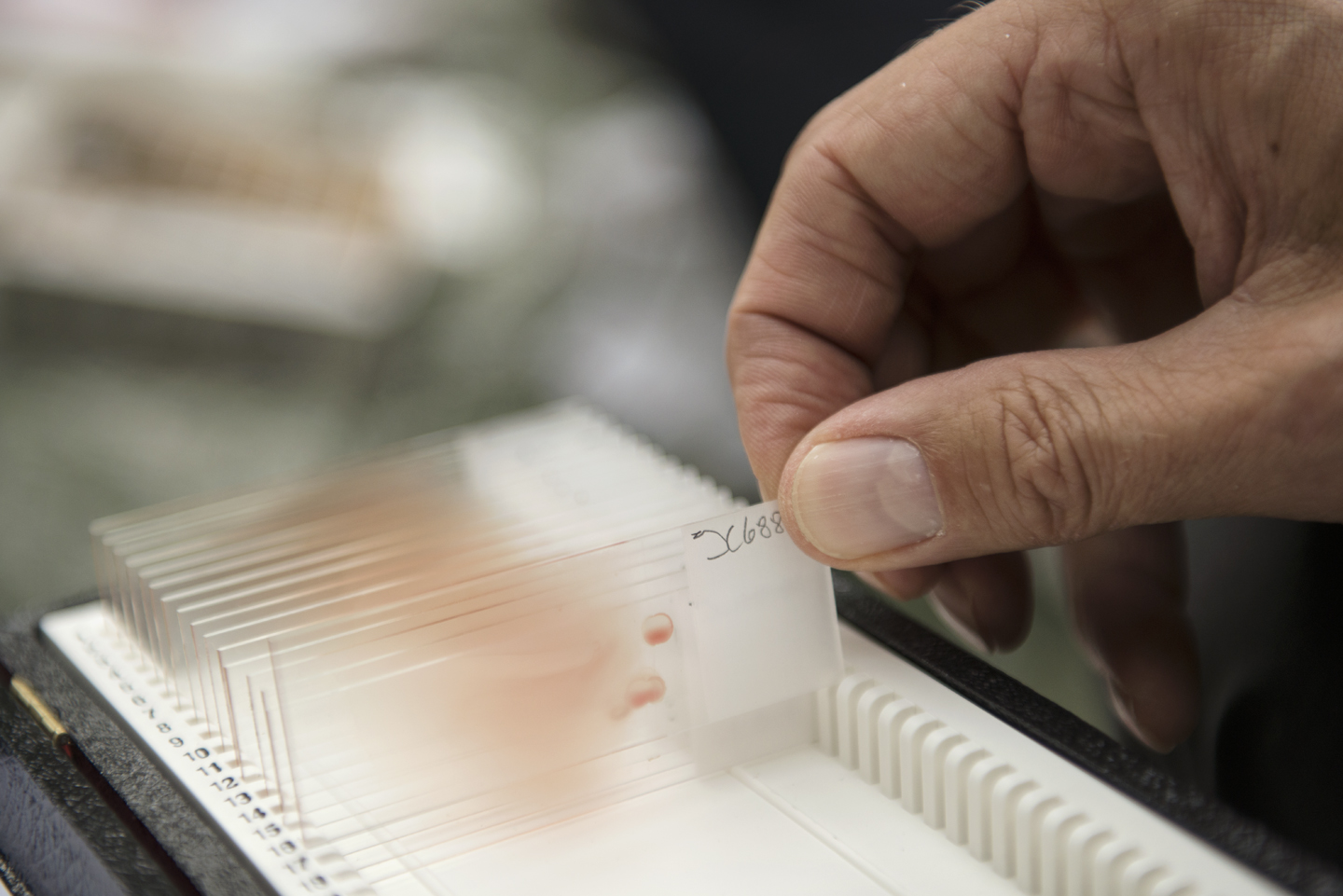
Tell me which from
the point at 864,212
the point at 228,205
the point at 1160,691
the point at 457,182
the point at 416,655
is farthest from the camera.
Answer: the point at 457,182

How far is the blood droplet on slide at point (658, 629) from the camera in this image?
573mm

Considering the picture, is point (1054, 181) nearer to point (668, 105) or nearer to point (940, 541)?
point (940, 541)

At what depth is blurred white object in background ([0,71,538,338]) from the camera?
1.25 meters

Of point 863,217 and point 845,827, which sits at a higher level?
point 863,217

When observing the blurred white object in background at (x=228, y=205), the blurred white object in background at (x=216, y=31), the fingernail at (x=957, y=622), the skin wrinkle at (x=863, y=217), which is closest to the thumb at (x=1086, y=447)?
the fingernail at (x=957, y=622)

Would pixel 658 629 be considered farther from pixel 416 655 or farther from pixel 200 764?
pixel 200 764

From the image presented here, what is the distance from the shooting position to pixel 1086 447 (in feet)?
1.76

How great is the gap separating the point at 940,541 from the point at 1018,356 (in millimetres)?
102

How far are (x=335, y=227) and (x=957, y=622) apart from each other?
84 cm

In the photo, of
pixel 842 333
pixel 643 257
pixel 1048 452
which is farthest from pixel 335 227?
pixel 1048 452

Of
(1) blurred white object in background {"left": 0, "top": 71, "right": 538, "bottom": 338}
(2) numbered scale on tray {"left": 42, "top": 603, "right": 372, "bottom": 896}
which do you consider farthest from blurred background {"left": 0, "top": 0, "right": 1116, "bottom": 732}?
(2) numbered scale on tray {"left": 42, "top": 603, "right": 372, "bottom": 896}

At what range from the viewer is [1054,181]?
2.39 feet

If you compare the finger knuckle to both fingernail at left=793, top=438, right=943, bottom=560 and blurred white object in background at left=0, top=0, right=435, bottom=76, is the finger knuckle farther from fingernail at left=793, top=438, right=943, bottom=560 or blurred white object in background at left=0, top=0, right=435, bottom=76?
blurred white object in background at left=0, top=0, right=435, bottom=76

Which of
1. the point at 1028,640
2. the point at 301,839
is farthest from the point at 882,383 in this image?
the point at 301,839
